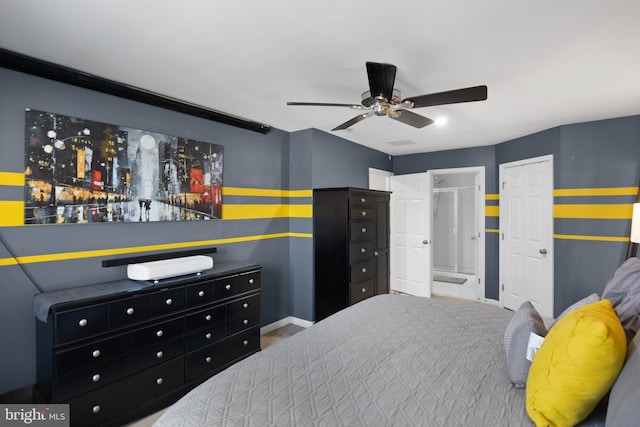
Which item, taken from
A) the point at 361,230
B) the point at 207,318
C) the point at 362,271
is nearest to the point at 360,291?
the point at 362,271

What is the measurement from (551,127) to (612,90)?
3.92ft

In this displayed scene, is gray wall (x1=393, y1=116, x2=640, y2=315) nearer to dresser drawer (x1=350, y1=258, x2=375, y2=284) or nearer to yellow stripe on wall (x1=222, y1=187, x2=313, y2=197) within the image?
dresser drawer (x1=350, y1=258, x2=375, y2=284)

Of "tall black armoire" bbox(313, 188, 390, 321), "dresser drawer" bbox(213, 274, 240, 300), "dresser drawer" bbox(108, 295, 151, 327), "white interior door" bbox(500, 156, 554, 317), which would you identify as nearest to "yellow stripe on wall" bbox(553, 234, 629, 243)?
"white interior door" bbox(500, 156, 554, 317)

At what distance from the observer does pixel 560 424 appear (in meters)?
0.99

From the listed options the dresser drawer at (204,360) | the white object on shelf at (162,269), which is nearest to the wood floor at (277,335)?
the dresser drawer at (204,360)

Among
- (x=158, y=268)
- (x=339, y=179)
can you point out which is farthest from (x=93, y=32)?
(x=339, y=179)

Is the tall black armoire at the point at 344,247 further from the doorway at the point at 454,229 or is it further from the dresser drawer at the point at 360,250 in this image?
the doorway at the point at 454,229

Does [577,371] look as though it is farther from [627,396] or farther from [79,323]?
[79,323]

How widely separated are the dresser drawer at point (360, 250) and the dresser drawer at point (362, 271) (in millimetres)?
70

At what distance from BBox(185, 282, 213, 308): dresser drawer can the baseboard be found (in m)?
1.30

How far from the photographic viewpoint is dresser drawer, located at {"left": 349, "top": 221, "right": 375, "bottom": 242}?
3.59 metres

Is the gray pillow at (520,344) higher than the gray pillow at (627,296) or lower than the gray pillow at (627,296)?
lower

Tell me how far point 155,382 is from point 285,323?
75.4 inches

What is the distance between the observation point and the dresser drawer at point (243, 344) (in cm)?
279
